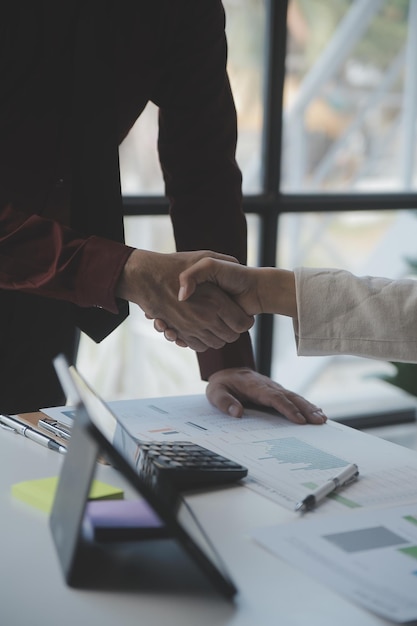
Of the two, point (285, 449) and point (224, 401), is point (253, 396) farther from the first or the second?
point (285, 449)

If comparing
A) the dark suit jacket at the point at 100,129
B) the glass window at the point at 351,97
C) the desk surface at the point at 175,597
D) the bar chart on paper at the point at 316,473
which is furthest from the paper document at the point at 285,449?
the glass window at the point at 351,97

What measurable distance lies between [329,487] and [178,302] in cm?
59

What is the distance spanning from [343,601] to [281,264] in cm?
248

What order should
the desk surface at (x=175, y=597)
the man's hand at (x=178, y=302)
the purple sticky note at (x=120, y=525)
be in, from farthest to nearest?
1. the man's hand at (x=178, y=302)
2. the purple sticky note at (x=120, y=525)
3. the desk surface at (x=175, y=597)

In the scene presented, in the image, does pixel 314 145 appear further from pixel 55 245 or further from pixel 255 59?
pixel 55 245

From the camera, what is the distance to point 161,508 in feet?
2.45

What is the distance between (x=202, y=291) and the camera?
1515mm

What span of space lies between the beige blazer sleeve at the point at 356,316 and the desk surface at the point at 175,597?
36 cm

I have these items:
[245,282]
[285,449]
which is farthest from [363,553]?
[245,282]

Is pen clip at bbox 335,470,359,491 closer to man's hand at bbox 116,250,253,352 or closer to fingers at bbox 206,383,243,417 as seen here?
fingers at bbox 206,383,243,417

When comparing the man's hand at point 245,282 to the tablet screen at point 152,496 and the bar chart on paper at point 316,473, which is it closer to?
the bar chart on paper at point 316,473

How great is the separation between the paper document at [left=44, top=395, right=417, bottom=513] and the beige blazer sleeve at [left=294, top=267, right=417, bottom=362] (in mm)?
132

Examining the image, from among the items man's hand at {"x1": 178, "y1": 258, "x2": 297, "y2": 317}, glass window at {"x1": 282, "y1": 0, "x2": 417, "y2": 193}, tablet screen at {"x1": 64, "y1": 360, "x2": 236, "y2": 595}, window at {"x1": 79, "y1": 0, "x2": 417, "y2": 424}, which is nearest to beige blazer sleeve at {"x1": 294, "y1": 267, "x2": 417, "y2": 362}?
man's hand at {"x1": 178, "y1": 258, "x2": 297, "y2": 317}

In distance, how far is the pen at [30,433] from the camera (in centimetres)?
117
